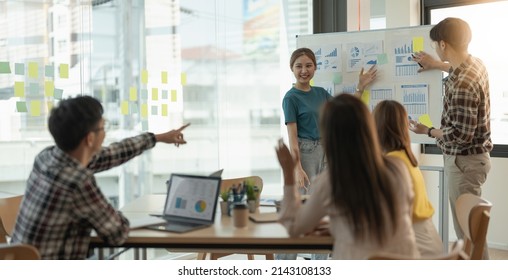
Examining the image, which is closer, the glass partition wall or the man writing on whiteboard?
the man writing on whiteboard

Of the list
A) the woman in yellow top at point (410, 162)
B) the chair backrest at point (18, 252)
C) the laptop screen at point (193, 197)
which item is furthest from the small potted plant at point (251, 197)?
the chair backrest at point (18, 252)

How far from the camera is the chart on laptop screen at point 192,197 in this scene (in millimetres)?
2742

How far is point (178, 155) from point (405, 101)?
5.94 ft

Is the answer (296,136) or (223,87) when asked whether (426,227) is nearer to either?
(296,136)

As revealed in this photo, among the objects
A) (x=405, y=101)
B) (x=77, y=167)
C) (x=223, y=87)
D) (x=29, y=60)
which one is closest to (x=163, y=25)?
(x=223, y=87)

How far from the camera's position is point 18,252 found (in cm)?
217

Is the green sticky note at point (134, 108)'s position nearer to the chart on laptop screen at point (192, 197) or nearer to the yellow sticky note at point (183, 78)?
the yellow sticky note at point (183, 78)

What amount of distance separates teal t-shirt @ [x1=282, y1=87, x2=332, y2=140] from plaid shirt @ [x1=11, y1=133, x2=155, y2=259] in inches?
83.7

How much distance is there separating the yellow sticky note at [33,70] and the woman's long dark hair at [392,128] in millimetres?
2185

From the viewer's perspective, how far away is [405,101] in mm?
4758

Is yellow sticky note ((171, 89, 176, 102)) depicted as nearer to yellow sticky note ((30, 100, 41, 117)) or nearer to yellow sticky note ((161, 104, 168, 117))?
yellow sticky note ((161, 104, 168, 117))

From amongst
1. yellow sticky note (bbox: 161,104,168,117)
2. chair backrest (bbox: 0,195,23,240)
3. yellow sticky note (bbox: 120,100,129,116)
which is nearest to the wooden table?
chair backrest (bbox: 0,195,23,240)

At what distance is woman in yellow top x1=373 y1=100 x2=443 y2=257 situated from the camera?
8.67 feet
